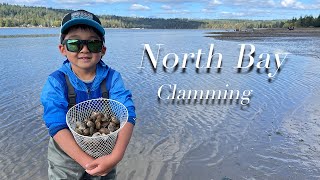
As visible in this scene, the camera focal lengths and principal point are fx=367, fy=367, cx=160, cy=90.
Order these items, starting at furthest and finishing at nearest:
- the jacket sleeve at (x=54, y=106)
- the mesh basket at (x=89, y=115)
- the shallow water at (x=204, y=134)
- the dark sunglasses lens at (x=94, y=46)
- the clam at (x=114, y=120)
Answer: the shallow water at (x=204, y=134) → the dark sunglasses lens at (x=94, y=46) → the clam at (x=114, y=120) → the jacket sleeve at (x=54, y=106) → the mesh basket at (x=89, y=115)

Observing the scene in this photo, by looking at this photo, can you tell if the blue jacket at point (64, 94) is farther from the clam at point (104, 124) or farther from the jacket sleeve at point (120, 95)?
the clam at point (104, 124)

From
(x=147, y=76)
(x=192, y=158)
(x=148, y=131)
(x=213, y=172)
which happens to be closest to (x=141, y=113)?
(x=148, y=131)

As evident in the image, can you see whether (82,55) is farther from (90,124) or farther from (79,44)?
(90,124)

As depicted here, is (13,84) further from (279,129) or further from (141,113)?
(279,129)

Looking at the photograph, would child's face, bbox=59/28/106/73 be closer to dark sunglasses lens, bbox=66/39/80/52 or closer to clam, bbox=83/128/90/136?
dark sunglasses lens, bbox=66/39/80/52

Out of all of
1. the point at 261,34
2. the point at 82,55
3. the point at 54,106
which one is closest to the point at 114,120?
the point at 54,106

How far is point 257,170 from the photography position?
7148mm

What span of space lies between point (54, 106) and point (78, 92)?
28 cm

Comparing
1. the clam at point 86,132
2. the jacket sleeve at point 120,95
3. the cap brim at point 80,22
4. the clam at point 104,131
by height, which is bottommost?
the clam at point 86,132

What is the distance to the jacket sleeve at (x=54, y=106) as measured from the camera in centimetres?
310

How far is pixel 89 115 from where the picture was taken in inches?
130

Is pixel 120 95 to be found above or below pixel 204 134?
above

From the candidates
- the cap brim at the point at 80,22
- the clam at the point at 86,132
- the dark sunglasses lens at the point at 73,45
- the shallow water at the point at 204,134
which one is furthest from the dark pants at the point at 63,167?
the shallow water at the point at 204,134

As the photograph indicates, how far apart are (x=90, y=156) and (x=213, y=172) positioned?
14.4 ft
